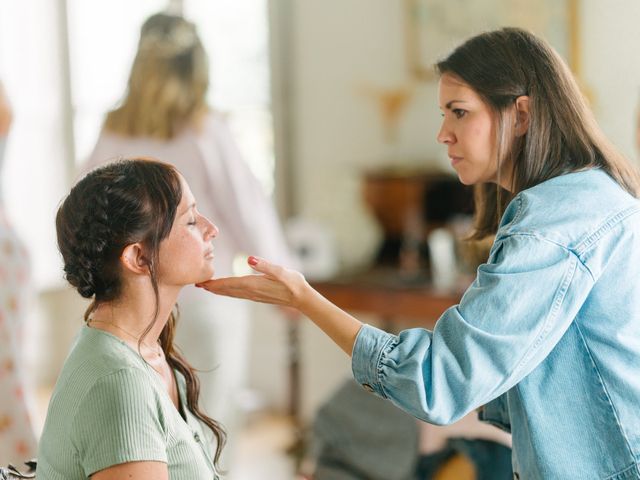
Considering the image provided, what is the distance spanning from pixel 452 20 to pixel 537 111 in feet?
7.99

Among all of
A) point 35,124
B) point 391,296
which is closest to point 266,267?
point 391,296

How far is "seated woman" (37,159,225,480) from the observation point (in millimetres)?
1222

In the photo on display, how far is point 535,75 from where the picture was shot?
132cm

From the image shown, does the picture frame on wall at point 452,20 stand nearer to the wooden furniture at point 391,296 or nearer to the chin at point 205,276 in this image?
the wooden furniture at point 391,296

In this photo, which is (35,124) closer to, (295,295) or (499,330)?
(295,295)

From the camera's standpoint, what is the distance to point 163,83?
2459mm

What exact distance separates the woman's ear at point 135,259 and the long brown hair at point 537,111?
532 millimetres

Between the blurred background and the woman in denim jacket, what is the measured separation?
1810 millimetres

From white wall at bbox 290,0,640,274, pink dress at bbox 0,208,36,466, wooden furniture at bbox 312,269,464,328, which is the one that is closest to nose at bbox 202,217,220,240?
pink dress at bbox 0,208,36,466

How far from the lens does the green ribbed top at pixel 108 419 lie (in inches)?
47.8

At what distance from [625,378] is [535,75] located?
1.44 feet

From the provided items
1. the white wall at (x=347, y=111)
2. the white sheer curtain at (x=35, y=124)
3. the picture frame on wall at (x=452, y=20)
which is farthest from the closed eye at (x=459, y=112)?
the white sheer curtain at (x=35, y=124)

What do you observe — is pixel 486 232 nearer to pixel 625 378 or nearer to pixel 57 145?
pixel 625 378

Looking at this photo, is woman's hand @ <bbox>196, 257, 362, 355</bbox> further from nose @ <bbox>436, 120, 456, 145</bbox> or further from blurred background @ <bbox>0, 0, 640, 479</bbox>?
blurred background @ <bbox>0, 0, 640, 479</bbox>
